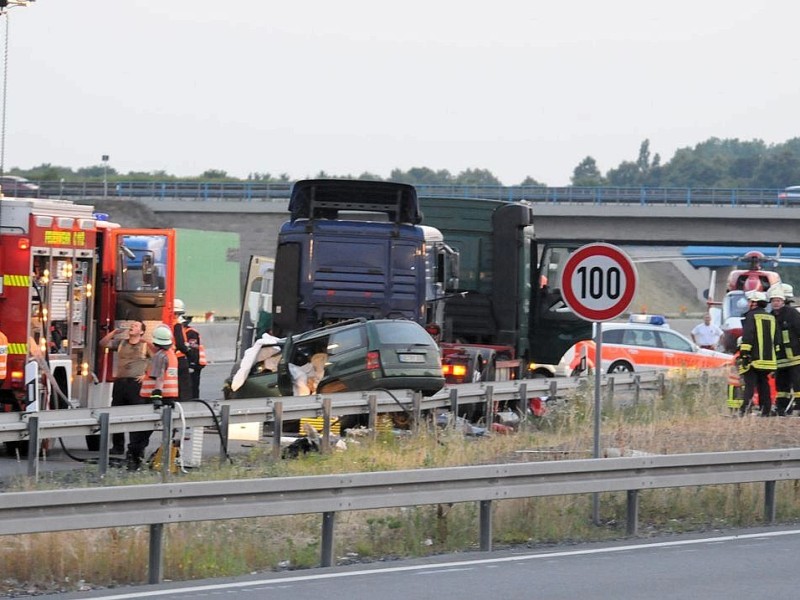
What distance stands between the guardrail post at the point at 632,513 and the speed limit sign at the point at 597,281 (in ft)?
4.75

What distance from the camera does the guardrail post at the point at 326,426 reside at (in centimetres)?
1634

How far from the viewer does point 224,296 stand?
48.9m

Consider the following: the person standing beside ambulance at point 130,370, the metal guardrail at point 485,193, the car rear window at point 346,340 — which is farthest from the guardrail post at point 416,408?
the metal guardrail at point 485,193

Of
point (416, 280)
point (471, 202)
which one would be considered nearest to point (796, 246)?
point (471, 202)

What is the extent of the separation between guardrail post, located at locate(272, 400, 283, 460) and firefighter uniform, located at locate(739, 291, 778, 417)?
5.88 metres

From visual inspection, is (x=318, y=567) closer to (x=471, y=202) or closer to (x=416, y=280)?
(x=416, y=280)

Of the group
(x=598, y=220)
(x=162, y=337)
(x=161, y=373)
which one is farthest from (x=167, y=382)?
(x=598, y=220)

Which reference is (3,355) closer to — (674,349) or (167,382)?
(167,382)

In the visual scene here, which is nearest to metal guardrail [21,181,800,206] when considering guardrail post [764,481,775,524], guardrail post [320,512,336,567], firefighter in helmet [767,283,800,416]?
firefighter in helmet [767,283,800,416]

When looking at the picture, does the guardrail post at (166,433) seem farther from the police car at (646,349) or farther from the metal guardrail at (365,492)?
the police car at (646,349)

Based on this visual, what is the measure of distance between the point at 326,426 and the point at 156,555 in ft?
21.7

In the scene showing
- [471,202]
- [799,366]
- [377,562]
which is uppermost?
[471,202]

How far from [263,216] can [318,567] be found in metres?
52.8

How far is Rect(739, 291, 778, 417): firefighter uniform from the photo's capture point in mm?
19141
